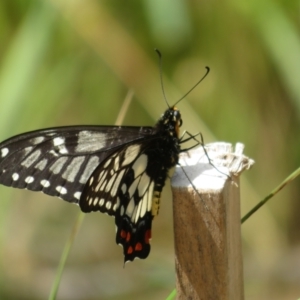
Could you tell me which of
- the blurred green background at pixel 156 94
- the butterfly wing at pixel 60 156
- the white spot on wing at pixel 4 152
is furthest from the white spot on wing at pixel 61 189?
the blurred green background at pixel 156 94

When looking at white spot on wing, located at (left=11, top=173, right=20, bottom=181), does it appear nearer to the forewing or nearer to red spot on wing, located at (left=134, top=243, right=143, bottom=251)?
the forewing

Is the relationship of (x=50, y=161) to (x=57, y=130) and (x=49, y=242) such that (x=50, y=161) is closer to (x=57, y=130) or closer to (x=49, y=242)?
(x=57, y=130)

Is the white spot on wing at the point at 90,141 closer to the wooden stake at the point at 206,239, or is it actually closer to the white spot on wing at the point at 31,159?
the white spot on wing at the point at 31,159

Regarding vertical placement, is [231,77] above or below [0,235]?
above

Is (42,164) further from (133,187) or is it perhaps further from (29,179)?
(133,187)

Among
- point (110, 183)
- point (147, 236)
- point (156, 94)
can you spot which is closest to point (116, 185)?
point (110, 183)

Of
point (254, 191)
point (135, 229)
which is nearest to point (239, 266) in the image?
point (135, 229)

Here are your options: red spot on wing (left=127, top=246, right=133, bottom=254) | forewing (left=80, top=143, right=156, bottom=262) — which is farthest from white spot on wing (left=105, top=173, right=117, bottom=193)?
red spot on wing (left=127, top=246, right=133, bottom=254)
